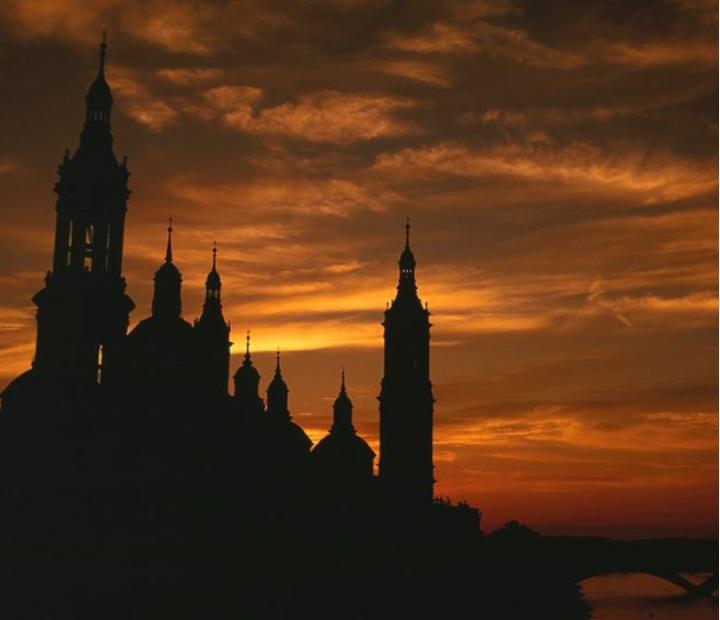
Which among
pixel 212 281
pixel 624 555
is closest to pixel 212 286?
pixel 212 281

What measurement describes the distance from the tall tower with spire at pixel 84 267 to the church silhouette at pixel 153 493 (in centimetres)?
11

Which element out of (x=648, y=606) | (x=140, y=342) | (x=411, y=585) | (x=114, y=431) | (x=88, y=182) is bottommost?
(x=648, y=606)

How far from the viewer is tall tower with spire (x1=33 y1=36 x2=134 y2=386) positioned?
6456cm

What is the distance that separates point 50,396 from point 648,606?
113 metres

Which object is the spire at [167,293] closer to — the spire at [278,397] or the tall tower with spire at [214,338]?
the tall tower with spire at [214,338]

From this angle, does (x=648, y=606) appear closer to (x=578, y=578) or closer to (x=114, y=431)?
(x=578, y=578)

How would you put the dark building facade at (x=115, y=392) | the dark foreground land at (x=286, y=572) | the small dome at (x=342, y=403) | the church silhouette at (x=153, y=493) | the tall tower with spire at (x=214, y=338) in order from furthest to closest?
1. the small dome at (x=342, y=403)
2. the tall tower with spire at (x=214, y=338)
3. the dark building facade at (x=115, y=392)
4. the church silhouette at (x=153, y=493)
5. the dark foreground land at (x=286, y=572)

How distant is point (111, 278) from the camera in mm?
65562

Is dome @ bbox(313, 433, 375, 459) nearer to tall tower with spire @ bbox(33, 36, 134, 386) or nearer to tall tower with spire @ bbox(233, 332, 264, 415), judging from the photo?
tall tower with spire @ bbox(233, 332, 264, 415)

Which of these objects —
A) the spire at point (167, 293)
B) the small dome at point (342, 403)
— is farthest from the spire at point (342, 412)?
the spire at point (167, 293)

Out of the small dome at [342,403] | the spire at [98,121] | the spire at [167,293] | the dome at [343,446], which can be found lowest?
the dome at [343,446]

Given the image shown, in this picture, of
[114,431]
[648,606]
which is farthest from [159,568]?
[648,606]

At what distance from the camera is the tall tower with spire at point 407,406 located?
8056 centimetres

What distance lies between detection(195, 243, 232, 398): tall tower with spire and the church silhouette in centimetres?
112
